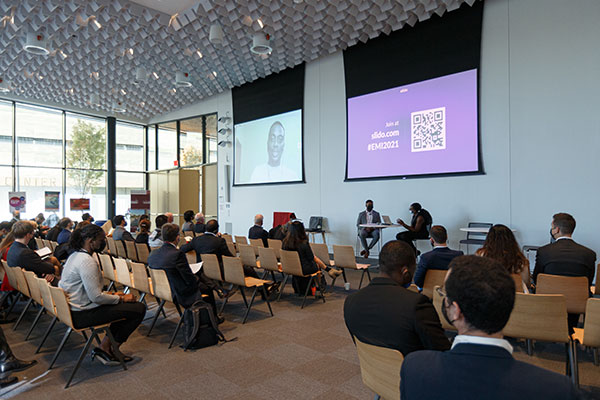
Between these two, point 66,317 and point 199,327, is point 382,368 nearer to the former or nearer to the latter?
point 199,327

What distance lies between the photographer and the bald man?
1120 cm

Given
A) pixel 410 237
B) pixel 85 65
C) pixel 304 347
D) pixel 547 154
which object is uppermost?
pixel 85 65

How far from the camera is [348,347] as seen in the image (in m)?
3.82

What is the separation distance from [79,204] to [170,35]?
8300 mm

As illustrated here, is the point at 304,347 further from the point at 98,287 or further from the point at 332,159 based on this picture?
the point at 332,159

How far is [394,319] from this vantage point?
1.84m

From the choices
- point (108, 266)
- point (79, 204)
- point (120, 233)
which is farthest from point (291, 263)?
point (79, 204)

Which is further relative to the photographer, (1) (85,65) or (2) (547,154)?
(1) (85,65)

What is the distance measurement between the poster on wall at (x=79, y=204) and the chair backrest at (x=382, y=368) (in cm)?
1446

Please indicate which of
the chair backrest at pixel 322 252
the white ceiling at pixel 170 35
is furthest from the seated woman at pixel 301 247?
the white ceiling at pixel 170 35

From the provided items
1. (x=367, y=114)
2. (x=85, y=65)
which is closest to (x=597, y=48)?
(x=367, y=114)

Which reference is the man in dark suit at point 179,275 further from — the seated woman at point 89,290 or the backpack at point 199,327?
the seated woman at point 89,290

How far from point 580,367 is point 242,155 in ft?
35.2

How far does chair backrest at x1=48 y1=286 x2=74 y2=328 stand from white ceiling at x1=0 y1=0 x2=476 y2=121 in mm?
6091
